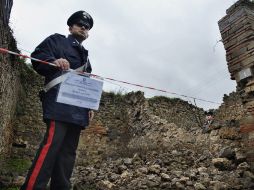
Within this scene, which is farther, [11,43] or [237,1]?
[11,43]

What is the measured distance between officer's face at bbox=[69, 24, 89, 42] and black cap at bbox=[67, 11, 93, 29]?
47mm

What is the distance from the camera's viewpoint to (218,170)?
19.0ft

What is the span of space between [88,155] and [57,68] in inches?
381

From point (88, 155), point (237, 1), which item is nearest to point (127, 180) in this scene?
point (237, 1)

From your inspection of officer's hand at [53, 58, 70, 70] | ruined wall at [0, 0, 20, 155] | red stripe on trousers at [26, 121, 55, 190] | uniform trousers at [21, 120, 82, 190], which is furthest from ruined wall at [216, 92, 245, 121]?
red stripe on trousers at [26, 121, 55, 190]

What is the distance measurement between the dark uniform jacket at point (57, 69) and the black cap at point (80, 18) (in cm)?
17

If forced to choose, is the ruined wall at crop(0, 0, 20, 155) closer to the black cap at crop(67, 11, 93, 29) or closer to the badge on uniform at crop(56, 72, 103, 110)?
the black cap at crop(67, 11, 93, 29)

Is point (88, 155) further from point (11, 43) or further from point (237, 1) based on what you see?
point (237, 1)

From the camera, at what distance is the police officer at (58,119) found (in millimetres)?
2723

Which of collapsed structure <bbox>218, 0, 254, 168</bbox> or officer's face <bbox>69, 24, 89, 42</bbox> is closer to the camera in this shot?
officer's face <bbox>69, 24, 89, 42</bbox>

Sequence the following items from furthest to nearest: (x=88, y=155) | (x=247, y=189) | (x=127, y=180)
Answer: (x=88, y=155)
(x=127, y=180)
(x=247, y=189)

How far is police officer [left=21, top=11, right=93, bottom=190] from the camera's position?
2.72m

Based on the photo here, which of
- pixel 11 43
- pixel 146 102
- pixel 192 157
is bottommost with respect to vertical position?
pixel 192 157

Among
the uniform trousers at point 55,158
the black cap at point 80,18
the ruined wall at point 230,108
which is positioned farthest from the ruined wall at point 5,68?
the ruined wall at point 230,108
